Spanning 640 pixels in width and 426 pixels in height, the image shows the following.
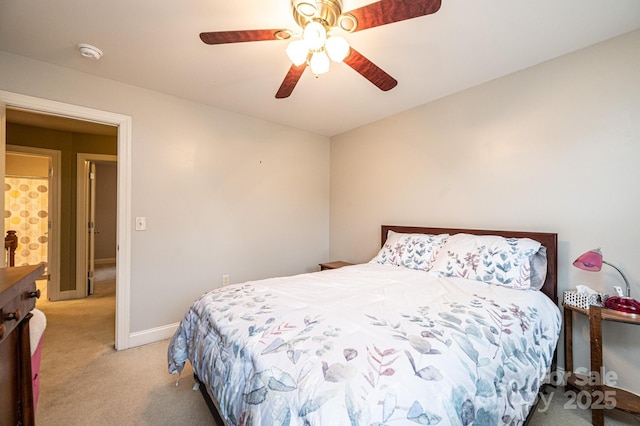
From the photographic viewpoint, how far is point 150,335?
265 cm

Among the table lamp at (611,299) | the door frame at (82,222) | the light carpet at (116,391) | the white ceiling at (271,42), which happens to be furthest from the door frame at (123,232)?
the table lamp at (611,299)

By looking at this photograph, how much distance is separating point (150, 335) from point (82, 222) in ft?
8.43

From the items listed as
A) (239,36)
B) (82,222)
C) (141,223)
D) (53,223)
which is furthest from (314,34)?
(53,223)

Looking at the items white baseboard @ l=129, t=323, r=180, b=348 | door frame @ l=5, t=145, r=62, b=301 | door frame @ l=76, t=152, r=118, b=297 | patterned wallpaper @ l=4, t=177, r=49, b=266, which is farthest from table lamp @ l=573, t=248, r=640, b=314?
patterned wallpaper @ l=4, t=177, r=49, b=266

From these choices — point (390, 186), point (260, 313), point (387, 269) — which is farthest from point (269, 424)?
point (390, 186)

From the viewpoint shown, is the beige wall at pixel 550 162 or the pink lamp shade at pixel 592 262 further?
the beige wall at pixel 550 162

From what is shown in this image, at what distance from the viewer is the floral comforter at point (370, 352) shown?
87 cm

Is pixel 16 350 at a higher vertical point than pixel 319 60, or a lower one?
lower

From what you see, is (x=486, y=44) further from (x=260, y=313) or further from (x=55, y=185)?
(x=55, y=185)

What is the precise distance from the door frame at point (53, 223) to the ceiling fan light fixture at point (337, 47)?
15.0 ft

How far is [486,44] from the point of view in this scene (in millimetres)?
1924

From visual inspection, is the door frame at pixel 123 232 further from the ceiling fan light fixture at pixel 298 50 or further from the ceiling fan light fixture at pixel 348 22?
the ceiling fan light fixture at pixel 348 22

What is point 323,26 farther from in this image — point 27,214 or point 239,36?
point 27,214

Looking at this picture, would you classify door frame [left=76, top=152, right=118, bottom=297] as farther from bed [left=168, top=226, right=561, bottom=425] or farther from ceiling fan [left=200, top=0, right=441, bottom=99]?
ceiling fan [left=200, top=0, right=441, bottom=99]
